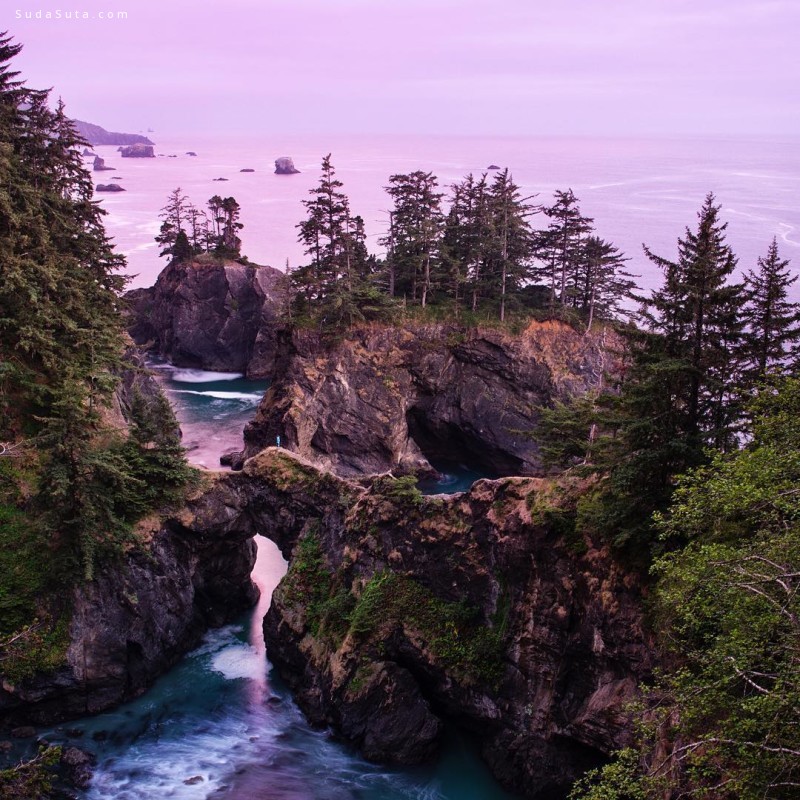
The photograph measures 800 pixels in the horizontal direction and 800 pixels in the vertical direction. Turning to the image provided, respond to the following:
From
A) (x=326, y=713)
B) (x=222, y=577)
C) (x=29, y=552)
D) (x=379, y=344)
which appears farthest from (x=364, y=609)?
(x=379, y=344)

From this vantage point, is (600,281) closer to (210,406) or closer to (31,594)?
(210,406)

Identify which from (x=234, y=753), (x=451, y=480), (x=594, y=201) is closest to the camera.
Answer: (x=234, y=753)

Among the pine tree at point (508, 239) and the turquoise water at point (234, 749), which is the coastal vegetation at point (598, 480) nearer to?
the turquoise water at point (234, 749)

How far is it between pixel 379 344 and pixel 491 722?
32.5 meters

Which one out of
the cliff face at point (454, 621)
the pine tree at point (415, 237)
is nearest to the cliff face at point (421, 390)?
the pine tree at point (415, 237)

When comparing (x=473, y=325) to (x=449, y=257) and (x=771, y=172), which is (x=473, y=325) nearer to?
(x=449, y=257)

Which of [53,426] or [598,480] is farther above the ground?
[53,426]

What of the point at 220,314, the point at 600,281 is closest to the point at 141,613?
the point at 600,281

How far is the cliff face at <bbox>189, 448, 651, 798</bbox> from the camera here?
23.2 metres

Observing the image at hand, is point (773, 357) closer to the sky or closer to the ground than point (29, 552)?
closer to the sky

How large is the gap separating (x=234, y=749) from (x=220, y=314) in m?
57.6

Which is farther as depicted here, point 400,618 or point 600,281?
point 600,281

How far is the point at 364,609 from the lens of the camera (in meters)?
28.3

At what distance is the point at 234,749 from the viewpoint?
28156 millimetres
